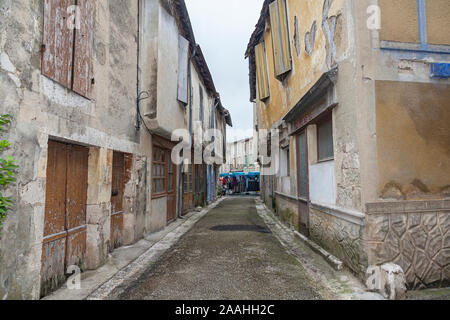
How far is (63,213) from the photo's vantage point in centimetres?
371

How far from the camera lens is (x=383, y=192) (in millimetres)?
3400

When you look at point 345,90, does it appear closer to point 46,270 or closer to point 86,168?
point 86,168

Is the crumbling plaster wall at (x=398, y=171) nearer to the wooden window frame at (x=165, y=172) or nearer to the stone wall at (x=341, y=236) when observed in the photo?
the stone wall at (x=341, y=236)

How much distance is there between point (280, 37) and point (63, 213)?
666cm

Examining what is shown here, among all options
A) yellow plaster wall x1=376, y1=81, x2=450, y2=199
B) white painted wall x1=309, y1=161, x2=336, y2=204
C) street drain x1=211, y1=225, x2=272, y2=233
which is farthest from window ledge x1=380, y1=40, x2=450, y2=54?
street drain x1=211, y1=225, x2=272, y2=233

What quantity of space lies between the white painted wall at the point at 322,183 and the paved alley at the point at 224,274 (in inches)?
48.8

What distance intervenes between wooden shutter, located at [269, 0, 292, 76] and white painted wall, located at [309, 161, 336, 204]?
298 centimetres

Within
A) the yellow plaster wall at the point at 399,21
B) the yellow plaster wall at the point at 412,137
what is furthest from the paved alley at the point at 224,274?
the yellow plaster wall at the point at 399,21

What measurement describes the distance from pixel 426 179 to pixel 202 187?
11.4m

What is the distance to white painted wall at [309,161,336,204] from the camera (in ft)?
14.9

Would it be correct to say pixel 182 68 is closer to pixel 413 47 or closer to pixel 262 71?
pixel 262 71

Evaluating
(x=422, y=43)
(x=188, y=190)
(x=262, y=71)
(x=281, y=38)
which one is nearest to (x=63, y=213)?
(x=422, y=43)

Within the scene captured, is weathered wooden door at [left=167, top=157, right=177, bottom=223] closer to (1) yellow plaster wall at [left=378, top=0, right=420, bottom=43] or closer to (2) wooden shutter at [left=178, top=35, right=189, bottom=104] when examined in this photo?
(2) wooden shutter at [left=178, top=35, right=189, bottom=104]

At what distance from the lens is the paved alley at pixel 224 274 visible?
3271 mm
